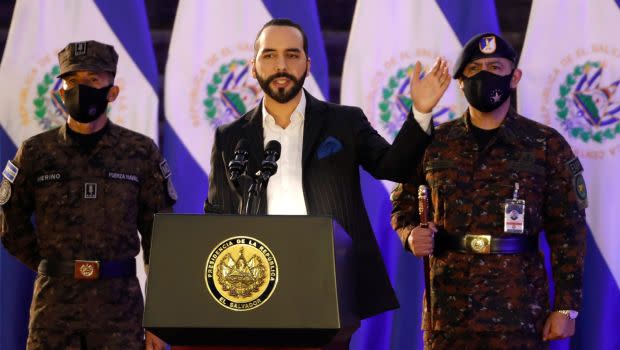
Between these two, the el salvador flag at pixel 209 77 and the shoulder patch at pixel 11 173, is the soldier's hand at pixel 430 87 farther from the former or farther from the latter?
the el salvador flag at pixel 209 77

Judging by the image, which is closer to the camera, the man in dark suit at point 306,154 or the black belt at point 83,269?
the man in dark suit at point 306,154

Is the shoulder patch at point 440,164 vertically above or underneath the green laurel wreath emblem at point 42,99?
underneath

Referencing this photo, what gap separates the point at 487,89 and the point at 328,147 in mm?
1109

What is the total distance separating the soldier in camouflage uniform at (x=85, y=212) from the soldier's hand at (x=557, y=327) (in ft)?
4.68

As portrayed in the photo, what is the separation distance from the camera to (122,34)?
14.7 feet

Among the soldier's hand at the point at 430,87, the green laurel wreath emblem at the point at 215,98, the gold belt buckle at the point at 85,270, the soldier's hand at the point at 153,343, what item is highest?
the green laurel wreath emblem at the point at 215,98

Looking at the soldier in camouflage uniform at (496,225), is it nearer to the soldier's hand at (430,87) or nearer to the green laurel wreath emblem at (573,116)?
the green laurel wreath emblem at (573,116)

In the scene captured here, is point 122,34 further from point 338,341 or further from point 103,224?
point 338,341

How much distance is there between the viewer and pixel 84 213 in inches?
134

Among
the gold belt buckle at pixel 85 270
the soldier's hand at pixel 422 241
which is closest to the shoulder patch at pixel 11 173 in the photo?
the gold belt buckle at pixel 85 270

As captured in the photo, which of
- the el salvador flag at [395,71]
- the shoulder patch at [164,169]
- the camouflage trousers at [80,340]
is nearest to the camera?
the camouflage trousers at [80,340]

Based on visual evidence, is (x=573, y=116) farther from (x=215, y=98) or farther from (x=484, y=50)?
(x=215, y=98)

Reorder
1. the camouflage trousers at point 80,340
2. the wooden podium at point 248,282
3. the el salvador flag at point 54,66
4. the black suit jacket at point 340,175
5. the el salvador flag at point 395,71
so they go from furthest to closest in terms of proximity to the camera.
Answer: the el salvador flag at point 54,66 < the el salvador flag at point 395,71 < the camouflage trousers at point 80,340 < the black suit jacket at point 340,175 < the wooden podium at point 248,282

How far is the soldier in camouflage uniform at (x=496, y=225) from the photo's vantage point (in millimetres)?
3250
